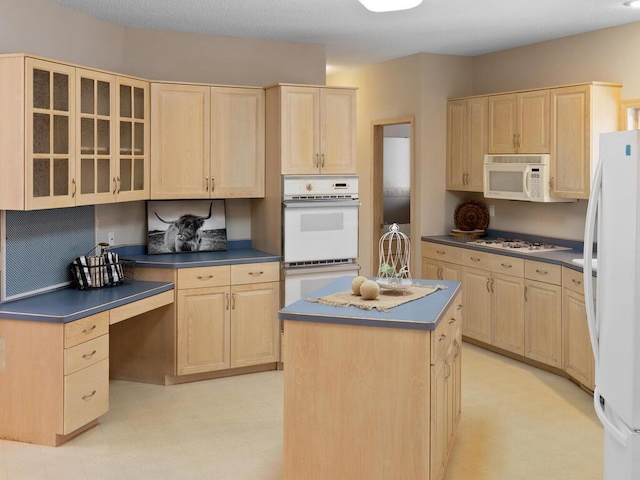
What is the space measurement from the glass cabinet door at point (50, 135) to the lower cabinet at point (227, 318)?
114cm

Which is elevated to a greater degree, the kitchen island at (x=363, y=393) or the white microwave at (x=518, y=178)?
the white microwave at (x=518, y=178)

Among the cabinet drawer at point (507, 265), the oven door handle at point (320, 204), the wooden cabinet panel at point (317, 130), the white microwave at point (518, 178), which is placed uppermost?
the wooden cabinet panel at point (317, 130)

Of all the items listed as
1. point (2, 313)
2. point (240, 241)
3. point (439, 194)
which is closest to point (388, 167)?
point (439, 194)

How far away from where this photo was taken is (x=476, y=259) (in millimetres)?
5895

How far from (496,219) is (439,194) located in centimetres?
57

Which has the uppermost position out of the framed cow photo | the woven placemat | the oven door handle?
the oven door handle

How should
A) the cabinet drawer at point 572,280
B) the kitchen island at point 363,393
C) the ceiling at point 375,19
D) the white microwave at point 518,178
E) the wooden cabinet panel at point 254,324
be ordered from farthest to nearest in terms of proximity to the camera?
the white microwave at point 518,178 → the wooden cabinet panel at point 254,324 → the cabinet drawer at point 572,280 → the ceiling at point 375,19 → the kitchen island at point 363,393

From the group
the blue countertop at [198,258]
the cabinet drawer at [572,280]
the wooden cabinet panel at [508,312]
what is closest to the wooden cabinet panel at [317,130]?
the blue countertop at [198,258]

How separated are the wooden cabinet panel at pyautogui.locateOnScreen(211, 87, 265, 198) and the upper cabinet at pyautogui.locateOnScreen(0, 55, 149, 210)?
0.68m

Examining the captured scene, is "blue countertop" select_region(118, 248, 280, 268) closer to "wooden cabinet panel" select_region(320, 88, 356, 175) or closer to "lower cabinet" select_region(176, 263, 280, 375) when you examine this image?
"lower cabinet" select_region(176, 263, 280, 375)

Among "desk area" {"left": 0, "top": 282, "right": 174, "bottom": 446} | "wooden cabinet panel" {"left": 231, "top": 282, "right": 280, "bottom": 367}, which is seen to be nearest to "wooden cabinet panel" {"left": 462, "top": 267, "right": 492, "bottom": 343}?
"wooden cabinet panel" {"left": 231, "top": 282, "right": 280, "bottom": 367}

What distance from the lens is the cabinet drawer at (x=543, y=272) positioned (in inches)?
200

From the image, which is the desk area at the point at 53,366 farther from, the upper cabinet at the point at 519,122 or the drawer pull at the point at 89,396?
the upper cabinet at the point at 519,122

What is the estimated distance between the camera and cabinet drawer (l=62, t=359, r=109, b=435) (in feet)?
12.8
